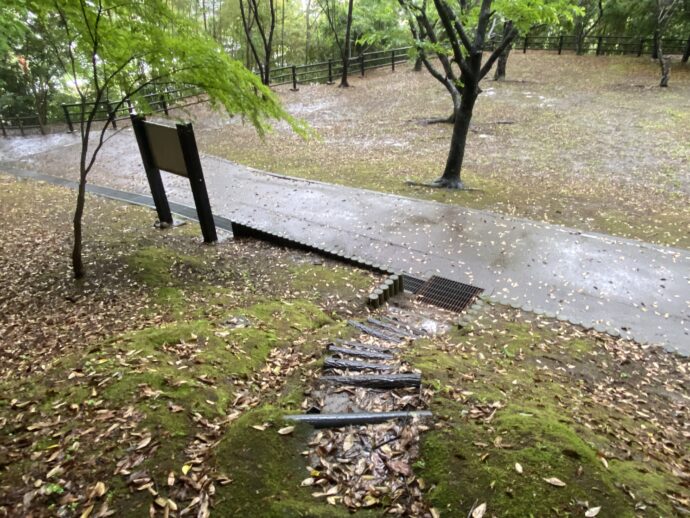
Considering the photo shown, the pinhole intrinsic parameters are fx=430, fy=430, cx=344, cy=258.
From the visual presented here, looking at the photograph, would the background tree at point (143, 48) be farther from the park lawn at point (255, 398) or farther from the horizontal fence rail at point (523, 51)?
the horizontal fence rail at point (523, 51)

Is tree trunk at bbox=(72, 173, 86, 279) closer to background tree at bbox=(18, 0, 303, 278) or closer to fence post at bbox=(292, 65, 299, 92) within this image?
background tree at bbox=(18, 0, 303, 278)

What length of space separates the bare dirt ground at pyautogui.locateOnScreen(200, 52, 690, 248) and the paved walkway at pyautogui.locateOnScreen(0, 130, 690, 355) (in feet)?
3.32

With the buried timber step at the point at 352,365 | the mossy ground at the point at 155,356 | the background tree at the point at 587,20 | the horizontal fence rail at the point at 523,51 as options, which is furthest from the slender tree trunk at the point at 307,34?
the buried timber step at the point at 352,365

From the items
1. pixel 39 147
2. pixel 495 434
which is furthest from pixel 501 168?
pixel 39 147

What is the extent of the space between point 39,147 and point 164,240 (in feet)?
37.5

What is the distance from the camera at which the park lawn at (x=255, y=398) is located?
2217mm

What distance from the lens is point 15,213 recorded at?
8672 mm

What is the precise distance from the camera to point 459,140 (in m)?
9.59

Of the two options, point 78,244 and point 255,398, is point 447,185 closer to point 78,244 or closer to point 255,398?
point 78,244

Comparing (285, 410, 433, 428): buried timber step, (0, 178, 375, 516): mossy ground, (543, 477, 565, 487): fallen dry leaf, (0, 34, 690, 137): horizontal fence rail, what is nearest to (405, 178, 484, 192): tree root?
(0, 178, 375, 516): mossy ground

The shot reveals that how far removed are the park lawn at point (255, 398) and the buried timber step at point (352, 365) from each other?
0.14m

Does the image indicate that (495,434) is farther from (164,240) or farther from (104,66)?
(164,240)

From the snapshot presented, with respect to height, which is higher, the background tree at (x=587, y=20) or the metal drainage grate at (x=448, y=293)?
the background tree at (x=587, y=20)

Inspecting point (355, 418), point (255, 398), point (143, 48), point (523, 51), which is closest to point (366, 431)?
point (355, 418)
